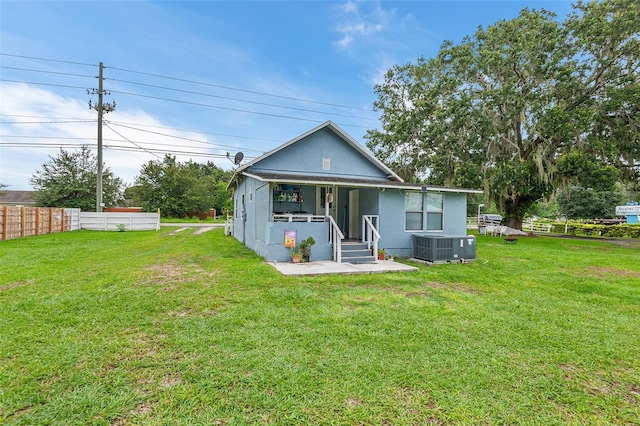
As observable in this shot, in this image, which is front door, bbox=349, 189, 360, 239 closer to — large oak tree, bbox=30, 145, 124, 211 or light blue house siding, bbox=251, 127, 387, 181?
light blue house siding, bbox=251, 127, 387, 181

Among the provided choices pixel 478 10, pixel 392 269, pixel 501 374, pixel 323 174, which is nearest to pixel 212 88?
pixel 323 174

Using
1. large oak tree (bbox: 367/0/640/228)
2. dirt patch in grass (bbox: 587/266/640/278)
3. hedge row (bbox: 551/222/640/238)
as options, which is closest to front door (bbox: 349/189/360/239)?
dirt patch in grass (bbox: 587/266/640/278)

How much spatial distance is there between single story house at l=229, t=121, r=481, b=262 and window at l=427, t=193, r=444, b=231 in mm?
36

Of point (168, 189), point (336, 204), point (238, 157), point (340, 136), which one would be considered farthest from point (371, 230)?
point (168, 189)

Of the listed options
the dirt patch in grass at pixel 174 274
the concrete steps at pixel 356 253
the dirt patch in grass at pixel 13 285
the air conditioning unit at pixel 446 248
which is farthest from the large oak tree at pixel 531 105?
the dirt patch in grass at pixel 13 285

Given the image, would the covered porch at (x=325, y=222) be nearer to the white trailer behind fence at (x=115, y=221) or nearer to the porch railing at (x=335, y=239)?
the porch railing at (x=335, y=239)

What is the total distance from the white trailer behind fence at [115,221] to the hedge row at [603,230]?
32.1 meters

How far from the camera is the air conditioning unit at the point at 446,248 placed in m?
9.12

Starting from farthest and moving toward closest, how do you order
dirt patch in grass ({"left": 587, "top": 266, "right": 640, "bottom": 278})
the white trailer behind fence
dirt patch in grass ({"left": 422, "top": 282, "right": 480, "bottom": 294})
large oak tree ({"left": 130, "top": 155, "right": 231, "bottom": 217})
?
large oak tree ({"left": 130, "top": 155, "right": 231, "bottom": 217}) < the white trailer behind fence < dirt patch in grass ({"left": 587, "top": 266, "right": 640, "bottom": 278}) < dirt patch in grass ({"left": 422, "top": 282, "right": 480, "bottom": 294})

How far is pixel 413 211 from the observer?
1040 centimetres

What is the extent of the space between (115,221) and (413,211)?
18.4m

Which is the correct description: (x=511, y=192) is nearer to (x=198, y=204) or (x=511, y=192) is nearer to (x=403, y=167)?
(x=403, y=167)

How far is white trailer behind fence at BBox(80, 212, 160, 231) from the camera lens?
1834cm

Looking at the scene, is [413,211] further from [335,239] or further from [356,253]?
[335,239]
